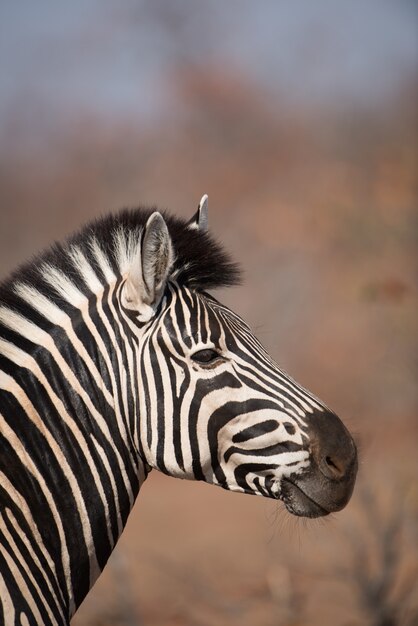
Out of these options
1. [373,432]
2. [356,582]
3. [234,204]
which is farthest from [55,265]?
[234,204]

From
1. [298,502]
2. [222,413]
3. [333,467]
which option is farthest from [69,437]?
[333,467]

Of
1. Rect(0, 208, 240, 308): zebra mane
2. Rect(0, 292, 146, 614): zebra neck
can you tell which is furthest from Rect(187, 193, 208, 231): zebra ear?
Rect(0, 292, 146, 614): zebra neck

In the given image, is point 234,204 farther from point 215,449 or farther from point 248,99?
point 215,449

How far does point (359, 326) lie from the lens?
80.2 feet

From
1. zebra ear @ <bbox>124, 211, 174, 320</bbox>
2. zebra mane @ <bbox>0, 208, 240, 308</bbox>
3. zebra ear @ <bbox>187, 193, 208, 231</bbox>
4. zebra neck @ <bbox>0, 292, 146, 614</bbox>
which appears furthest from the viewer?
zebra ear @ <bbox>187, 193, 208, 231</bbox>

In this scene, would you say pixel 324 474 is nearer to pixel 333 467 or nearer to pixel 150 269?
pixel 333 467

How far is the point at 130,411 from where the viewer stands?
379 cm

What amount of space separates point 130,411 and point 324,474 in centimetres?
92

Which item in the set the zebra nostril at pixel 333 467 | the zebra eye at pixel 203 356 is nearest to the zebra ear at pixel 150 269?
the zebra eye at pixel 203 356

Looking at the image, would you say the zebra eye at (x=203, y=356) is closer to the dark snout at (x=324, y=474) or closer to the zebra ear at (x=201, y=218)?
the dark snout at (x=324, y=474)

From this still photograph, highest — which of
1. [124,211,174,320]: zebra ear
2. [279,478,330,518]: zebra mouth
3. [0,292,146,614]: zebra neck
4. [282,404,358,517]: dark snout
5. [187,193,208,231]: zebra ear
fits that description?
[187,193,208,231]: zebra ear

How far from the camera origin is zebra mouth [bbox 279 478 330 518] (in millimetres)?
3725

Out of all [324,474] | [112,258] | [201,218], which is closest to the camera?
[324,474]

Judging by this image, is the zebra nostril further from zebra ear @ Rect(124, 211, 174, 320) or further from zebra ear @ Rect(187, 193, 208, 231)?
zebra ear @ Rect(187, 193, 208, 231)
